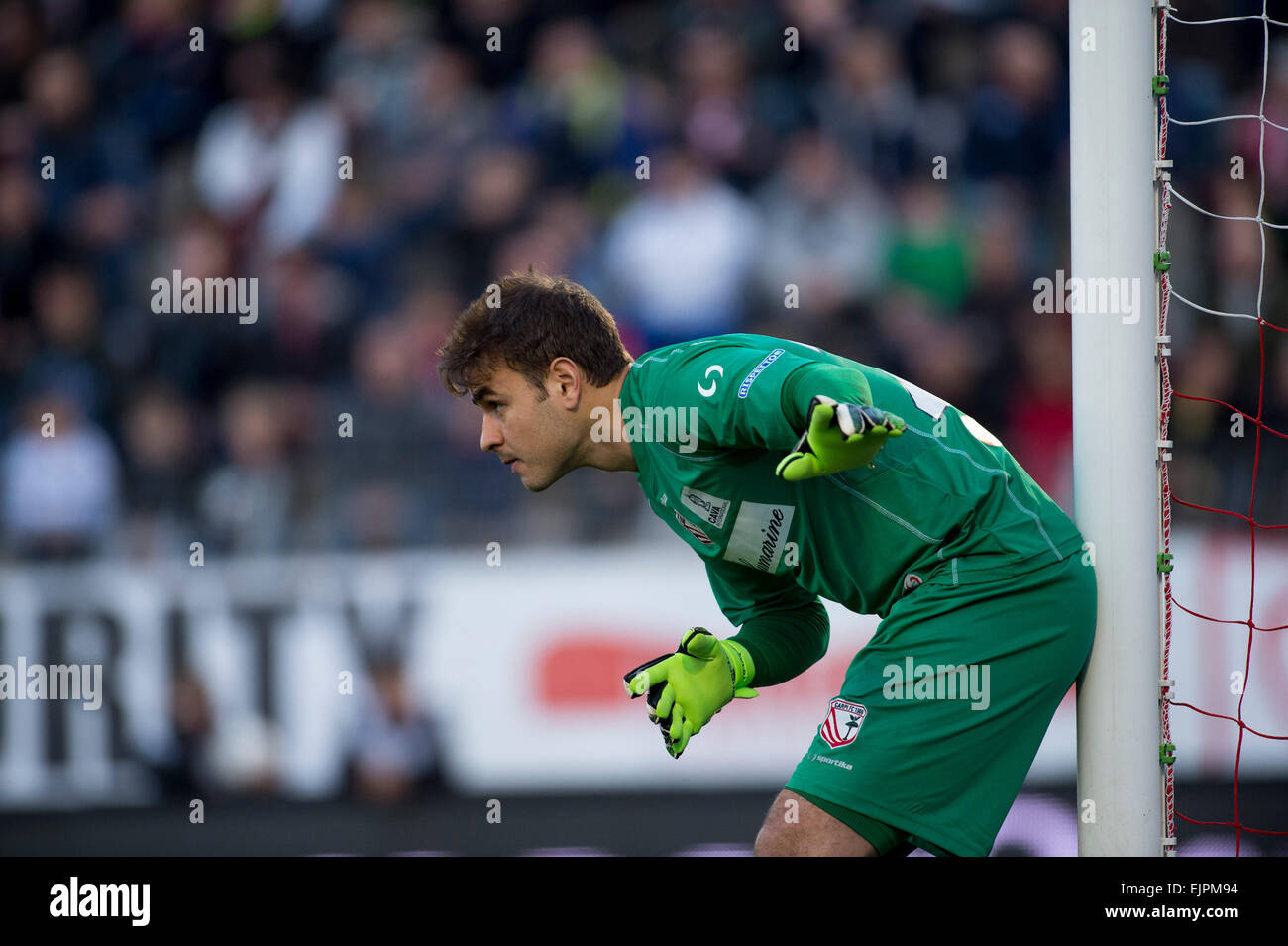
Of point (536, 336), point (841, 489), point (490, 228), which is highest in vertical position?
point (490, 228)

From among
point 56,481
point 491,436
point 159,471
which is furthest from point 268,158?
point 491,436

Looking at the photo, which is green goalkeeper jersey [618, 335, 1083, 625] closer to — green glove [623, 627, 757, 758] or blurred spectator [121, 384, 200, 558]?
green glove [623, 627, 757, 758]

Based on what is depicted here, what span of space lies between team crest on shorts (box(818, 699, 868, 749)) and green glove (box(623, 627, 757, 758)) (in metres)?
0.27

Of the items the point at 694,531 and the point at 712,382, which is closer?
the point at 712,382

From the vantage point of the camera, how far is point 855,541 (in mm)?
3102

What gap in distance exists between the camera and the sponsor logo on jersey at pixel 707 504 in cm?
315

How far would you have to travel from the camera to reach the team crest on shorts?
118 inches

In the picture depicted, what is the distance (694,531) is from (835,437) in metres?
0.71

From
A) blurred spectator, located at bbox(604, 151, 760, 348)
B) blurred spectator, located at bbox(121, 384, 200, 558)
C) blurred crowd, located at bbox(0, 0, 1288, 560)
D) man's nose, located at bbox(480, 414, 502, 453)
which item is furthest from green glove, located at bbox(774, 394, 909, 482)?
blurred spectator, located at bbox(121, 384, 200, 558)

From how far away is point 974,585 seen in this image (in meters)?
3.02

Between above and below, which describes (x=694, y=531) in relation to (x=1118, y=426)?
below

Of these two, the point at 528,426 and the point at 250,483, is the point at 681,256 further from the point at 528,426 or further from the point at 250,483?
the point at 528,426
